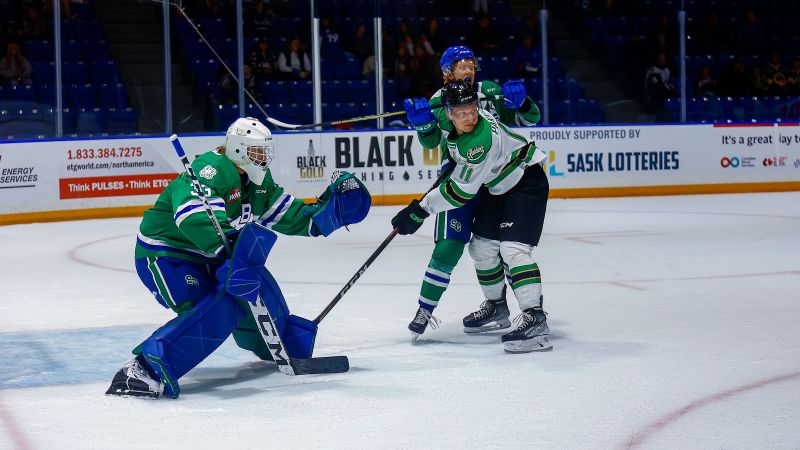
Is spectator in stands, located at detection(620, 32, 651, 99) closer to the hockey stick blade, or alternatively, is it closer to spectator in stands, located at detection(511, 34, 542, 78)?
spectator in stands, located at detection(511, 34, 542, 78)

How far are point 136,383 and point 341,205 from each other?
2.95ft

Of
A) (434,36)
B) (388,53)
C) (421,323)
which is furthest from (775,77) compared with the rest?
(421,323)

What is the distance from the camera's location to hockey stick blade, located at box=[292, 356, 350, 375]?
393cm

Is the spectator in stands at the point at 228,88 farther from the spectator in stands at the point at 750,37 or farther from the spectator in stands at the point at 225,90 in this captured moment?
the spectator in stands at the point at 750,37

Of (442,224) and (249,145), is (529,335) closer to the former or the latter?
(442,224)

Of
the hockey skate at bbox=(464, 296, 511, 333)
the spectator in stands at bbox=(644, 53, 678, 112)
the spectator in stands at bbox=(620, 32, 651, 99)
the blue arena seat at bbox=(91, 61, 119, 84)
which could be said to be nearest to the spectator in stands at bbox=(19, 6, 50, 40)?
the blue arena seat at bbox=(91, 61, 119, 84)

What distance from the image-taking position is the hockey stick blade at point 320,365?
3.93 m

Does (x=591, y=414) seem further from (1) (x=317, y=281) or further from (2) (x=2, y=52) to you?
(2) (x=2, y=52)

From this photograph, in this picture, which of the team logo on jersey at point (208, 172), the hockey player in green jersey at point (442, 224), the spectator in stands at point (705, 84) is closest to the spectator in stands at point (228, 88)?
the spectator in stands at point (705, 84)

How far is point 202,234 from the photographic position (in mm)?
3561

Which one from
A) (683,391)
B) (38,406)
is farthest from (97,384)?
(683,391)

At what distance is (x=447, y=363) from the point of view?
13.6 feet

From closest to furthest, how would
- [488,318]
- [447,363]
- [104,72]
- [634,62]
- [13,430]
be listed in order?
[13,430] < [447,363] < [488,318] < [104,72] < [634,62]

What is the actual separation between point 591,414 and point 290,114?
24.5 ft
